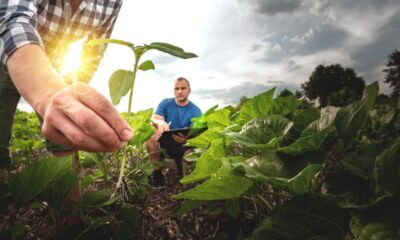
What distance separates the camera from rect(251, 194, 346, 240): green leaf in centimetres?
74

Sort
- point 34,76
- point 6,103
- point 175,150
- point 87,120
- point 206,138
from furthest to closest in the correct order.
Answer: point 175,150, point 6,103, point 206,138, point 34,76, point 87,120

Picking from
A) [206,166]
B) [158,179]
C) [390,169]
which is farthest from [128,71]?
[158,179]

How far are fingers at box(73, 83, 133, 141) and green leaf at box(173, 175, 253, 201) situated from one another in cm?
32

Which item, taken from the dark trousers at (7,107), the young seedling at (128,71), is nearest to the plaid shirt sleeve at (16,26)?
the young seedling at (128,71)

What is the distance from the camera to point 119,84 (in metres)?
0.91

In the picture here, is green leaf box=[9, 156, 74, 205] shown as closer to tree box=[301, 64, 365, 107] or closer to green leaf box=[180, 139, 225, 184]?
green leaf box=[180, 139, 225, 184]

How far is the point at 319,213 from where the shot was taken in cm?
76

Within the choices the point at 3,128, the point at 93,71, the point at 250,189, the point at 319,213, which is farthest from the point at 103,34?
the point at 319,213

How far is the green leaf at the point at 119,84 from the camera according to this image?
873mm

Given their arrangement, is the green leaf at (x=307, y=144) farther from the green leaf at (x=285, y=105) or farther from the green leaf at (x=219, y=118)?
the green leaf at (x=219, y=118)

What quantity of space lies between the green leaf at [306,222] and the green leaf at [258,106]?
52 cm

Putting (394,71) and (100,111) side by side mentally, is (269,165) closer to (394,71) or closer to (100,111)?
(100,111)

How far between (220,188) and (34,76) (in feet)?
1.95

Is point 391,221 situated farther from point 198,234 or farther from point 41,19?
point 41,19
